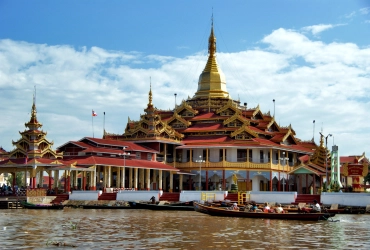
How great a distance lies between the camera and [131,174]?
5566cm

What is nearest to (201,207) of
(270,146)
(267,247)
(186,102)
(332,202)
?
(332,202)

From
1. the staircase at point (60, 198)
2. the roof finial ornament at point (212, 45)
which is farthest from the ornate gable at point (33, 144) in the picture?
the roof finial ornament at point (212, 45)

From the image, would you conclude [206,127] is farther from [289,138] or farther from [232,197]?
[232,197]

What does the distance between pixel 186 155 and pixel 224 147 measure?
206 inches

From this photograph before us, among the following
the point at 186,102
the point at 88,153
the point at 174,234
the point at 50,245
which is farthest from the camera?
the point at 186,102

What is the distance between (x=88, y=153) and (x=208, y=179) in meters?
12.5

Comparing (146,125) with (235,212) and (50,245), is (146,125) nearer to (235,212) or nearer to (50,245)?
(235,212)

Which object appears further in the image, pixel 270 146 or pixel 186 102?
pixel 186 102

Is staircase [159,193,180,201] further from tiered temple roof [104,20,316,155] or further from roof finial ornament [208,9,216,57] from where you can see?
roof finial ornament [208,9,216,57]

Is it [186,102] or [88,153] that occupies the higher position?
[186,102]

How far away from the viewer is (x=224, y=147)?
2295 inches

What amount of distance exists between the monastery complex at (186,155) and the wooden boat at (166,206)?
6.06m

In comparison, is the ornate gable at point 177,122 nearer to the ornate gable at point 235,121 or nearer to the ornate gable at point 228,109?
the ornate gable at point 228,109

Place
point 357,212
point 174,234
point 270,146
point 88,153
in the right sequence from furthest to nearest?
point 270,146 < point 88,153 < point 357,212 < point 174,234
